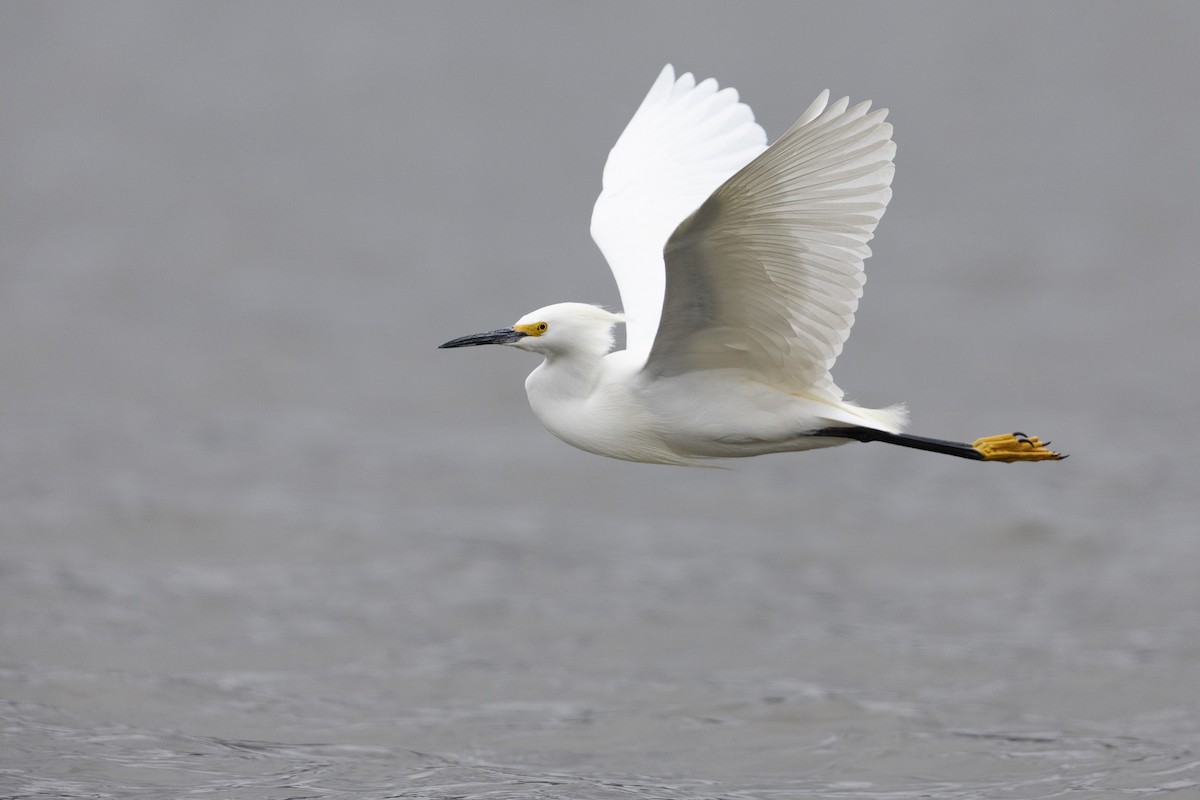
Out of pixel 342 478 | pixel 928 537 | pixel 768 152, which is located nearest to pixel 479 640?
pixel 342 478

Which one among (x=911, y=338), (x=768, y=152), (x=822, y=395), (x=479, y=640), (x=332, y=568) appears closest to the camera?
(x=768, y=152)

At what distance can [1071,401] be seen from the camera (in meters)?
20.1

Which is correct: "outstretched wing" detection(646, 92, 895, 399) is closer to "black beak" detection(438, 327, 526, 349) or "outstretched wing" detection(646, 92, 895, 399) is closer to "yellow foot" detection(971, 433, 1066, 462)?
"black beak" detection(438, 327, 526, 349)

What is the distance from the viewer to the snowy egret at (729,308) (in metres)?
6.21

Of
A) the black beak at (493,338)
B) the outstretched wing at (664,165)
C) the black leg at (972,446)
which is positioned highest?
the outstretched wing at (664,165)

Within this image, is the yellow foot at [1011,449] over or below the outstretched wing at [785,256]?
below

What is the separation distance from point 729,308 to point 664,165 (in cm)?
215

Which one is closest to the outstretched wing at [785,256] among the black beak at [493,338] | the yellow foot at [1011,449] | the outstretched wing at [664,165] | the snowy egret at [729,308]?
the snowy egret at [729,308]

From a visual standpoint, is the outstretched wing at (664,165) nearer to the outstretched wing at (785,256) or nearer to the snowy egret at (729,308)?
the snowy egret at (729,308)

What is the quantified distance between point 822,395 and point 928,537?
11016mm

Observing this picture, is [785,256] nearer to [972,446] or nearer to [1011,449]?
[972,446]

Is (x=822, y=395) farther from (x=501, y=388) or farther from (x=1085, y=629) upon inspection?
(x=501, y=388)

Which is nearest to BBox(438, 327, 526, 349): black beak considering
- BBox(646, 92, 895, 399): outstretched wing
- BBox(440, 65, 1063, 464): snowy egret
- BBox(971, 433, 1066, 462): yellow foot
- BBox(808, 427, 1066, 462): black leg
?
BBox(440, 65, 1063, 464): snowy egret

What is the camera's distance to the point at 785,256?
21.4 ft
